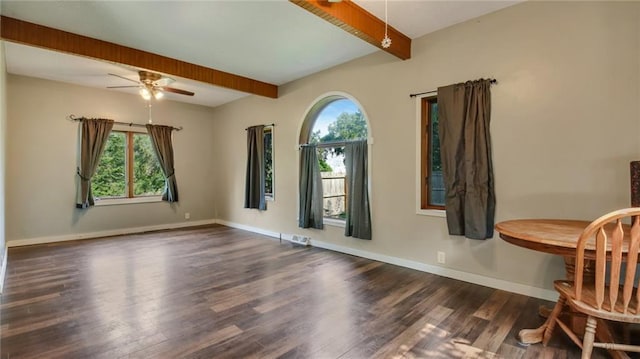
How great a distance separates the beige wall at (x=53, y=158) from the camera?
496 cm

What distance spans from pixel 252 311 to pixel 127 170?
501 centimetres

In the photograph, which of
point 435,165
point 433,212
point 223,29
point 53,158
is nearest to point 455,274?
point 433,212

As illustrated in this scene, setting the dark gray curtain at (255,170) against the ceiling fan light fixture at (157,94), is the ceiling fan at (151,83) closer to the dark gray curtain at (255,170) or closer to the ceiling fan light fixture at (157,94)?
the ceiling fan light fixture at (157,94)

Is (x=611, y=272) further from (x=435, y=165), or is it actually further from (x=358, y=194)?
(x=358, y=194)

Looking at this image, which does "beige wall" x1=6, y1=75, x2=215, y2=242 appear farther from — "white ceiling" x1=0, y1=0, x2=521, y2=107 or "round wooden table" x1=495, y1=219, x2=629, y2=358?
"round wooden table" x1=495, y1=219, x2=629, y2=358

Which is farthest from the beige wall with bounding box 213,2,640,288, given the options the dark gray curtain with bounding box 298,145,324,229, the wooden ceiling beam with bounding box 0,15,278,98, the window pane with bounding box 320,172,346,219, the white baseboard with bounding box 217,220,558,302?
the wooden ceiling beam with bounding box 0,15,278,98

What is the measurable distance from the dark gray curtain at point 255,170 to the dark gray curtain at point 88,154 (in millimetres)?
2696

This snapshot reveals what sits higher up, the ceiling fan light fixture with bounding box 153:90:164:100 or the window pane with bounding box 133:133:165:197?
the ceiling fan light fixture with bounding box 153:90:164:100

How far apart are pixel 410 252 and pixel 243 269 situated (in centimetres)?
208

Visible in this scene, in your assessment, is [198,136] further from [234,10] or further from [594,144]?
[594,144]

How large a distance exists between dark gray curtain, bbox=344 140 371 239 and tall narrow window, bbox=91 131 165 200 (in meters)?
4.49

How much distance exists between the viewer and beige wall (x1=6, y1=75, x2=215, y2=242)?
16.3ft

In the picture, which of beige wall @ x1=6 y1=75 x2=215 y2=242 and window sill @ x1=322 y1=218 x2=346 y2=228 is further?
beige wall @ x1=6 y1=75 x2=215 y2=242

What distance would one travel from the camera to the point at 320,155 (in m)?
5.11
